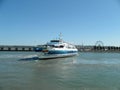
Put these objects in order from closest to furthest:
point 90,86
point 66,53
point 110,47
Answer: point 90,86 < point 66,53 < point 110,47

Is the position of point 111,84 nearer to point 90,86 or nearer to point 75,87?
point 90,86

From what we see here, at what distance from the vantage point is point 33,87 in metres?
10.4

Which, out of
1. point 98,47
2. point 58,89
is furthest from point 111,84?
point 98,47

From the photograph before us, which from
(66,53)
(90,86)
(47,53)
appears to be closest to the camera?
(90,86)

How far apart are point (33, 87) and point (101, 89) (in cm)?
305

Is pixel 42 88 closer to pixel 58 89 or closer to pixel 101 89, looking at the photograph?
pixel 58 89

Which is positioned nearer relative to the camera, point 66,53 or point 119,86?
point 119,86

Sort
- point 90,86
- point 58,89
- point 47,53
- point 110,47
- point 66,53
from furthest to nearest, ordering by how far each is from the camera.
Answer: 1. point 110,47
2. point 66,53
3. point 47,53
4. point 90,86
5. point 58,89

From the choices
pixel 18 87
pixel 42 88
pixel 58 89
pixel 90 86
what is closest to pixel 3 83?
pixel 18 87

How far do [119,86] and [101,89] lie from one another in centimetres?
116

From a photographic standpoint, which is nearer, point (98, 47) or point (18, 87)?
point (18, 87)

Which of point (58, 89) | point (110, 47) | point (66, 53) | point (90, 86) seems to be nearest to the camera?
point (58, 89)

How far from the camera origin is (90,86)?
35.4 ft

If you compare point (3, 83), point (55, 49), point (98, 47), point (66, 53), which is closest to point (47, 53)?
point (55, 49)
